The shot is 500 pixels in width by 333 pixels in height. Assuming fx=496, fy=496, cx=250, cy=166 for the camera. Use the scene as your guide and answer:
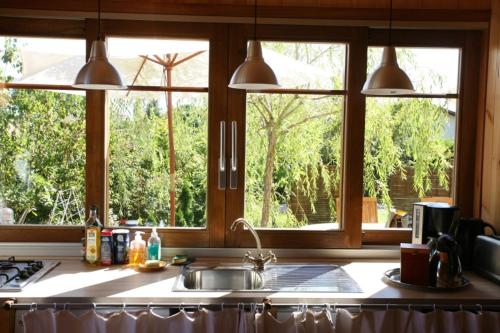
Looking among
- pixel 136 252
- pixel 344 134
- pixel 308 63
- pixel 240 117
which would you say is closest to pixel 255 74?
pixel 240 117

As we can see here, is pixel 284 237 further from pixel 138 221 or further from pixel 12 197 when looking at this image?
pixel 12 197

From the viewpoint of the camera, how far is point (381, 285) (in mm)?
2234

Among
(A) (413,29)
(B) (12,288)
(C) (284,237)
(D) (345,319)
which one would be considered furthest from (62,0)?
(D) (345,319)

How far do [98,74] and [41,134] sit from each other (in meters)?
0.81

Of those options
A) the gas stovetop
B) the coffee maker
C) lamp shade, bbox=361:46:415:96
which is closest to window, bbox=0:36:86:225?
the gas stovetop

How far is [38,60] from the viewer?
2648 mm

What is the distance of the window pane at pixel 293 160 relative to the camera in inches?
108

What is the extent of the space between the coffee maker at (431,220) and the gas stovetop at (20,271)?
5.98 ft

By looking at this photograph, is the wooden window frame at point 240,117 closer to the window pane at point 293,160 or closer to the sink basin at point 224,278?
the window pane at point 293,160

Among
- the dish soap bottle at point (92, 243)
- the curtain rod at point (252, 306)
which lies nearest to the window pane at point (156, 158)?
the dish soap bottle at point (92, 243)

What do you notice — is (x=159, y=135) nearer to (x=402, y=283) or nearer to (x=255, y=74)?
(x=255, y=74)

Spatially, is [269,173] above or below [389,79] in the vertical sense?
below

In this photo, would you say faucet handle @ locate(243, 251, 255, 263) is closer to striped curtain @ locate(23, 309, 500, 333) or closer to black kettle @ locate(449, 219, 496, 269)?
striped curtain @ locate(23, 309, 500, 333)

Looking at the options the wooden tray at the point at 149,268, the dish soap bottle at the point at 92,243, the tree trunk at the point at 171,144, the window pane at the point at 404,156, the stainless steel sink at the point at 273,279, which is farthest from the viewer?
the window pane at the point at 404,156
